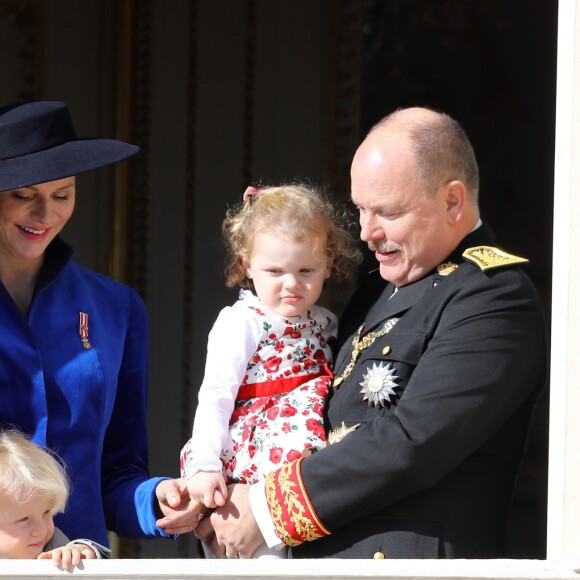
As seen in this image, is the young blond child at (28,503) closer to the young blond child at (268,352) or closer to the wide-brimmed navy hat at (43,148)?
the young blond child at (268,352)

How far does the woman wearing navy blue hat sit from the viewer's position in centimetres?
334

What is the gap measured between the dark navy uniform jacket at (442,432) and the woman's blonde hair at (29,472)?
21.3 inches

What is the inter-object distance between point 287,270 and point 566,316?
0.88 metres

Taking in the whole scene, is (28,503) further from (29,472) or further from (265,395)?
(265,395)

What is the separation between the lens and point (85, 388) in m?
3.44

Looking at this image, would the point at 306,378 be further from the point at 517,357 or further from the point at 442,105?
the point at 442,105

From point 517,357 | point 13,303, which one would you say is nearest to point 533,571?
point 517,357

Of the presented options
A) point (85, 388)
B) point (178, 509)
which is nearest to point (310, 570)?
point (178, 509)

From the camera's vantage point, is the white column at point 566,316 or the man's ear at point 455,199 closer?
the white column at point 566,316

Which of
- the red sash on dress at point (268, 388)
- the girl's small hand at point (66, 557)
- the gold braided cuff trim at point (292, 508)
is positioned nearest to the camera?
the girl's small hand at point (66, 557)

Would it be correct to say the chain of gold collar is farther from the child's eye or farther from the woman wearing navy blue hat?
the child's eye

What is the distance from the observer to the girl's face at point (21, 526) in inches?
121

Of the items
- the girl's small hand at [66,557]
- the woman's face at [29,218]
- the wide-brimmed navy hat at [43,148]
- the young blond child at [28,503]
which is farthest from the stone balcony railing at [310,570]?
the wide-brimmed navy hat at [43,148]

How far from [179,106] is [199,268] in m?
0.68
